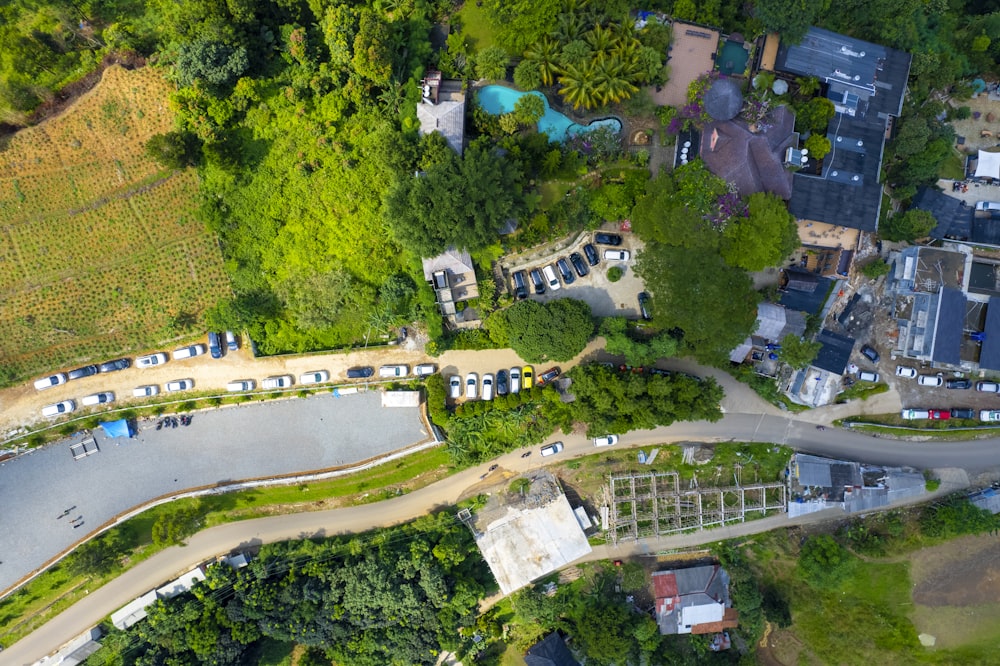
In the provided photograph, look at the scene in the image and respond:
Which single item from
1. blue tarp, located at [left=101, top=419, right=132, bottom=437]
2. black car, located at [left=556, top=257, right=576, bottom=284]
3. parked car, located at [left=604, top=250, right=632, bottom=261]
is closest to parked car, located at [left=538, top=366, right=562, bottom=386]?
black car, located at [left=556, top=257, right=576, bottom=284]

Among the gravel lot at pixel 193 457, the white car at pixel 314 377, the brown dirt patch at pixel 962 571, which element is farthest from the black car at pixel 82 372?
the brown dirt patch at pixel 962 571

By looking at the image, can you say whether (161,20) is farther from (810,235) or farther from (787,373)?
(787,373)

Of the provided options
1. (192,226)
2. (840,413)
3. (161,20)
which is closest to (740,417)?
(840,413)

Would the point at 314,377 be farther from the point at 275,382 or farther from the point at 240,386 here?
the point at 240,386

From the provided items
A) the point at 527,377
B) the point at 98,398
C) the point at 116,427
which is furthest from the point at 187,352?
the point at 527,377

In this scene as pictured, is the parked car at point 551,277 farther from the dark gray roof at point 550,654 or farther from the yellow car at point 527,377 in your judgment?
the dark gray roof at point 550,654

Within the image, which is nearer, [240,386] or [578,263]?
[578,263]

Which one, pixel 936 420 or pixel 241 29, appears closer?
pixel 241 29
